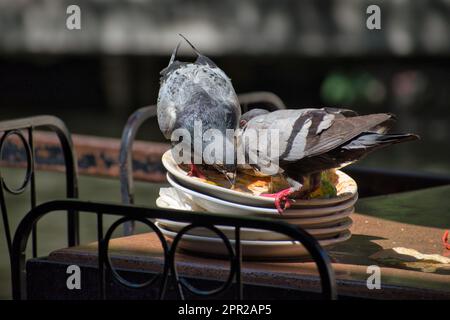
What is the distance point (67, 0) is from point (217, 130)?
14020mm

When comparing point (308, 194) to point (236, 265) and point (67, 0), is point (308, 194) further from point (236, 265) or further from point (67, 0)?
point (67, 0)

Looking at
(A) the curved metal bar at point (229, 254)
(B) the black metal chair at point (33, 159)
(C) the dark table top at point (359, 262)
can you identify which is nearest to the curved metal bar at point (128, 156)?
(B) the black metal chair at point (33, 159)

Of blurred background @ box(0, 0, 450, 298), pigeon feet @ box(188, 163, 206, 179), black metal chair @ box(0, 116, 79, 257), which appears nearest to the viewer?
pigeon feet @ box(188, 163, 206, 179)

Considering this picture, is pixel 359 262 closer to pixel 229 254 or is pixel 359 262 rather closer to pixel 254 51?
pixel 229 254

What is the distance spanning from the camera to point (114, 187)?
860 centimetres

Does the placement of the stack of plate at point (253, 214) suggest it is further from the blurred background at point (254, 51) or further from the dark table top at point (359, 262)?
the blurred background at point (254, 51)

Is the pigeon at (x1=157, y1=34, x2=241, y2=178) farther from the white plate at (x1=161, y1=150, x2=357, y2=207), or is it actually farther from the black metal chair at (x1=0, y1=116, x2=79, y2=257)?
the black metal chair at (x1=0, y1=116, x2=79, y2=257)

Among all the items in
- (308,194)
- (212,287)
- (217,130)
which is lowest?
(212,287)

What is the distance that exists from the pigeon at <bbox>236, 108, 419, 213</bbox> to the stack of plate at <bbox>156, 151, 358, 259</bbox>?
0.05 metres

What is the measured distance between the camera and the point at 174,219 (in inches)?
89.4

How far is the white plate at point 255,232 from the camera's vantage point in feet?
8.54

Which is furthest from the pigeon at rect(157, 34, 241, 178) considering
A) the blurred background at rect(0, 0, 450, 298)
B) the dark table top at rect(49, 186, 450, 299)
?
the blurred background at rect(0, 0, 450, 298)

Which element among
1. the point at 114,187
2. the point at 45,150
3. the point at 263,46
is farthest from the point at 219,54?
the point at 45,150

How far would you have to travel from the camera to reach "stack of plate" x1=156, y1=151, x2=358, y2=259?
2.61 meters
